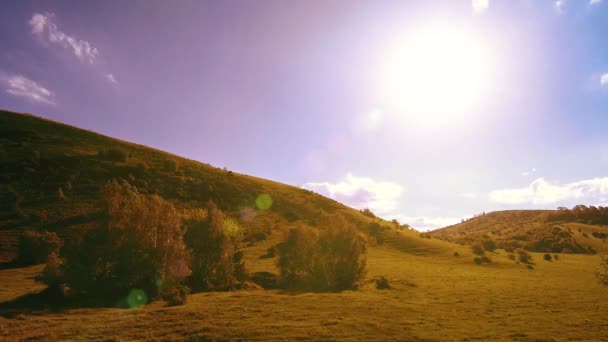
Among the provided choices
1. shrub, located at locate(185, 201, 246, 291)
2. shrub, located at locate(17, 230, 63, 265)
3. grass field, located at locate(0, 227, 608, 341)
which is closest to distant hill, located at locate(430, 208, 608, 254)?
grass field, located at locate(0, 227, 608, 341)

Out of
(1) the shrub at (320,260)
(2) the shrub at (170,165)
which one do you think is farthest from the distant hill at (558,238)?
(2) the shrub at (170,165)

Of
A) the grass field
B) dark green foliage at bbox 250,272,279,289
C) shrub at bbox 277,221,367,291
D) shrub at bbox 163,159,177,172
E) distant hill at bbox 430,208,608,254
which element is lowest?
the grass field

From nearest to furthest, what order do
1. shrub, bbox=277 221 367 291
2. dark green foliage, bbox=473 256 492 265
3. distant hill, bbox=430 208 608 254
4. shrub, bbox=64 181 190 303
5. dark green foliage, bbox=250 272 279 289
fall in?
shrub, bbox=64 181 190 303, dark green foliage, bbox=250 272 279 289, shrub, bbox=277 221 367 291, dark green foliage, bbox=473 256 492 265, distant hill, bbox=430 208 608 254

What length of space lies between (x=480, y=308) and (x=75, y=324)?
25.0m

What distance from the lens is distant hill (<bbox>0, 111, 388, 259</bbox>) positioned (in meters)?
39.1

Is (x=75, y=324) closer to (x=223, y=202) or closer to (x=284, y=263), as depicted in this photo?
(x=284, y=263)

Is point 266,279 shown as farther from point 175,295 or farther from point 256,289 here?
point 175,295

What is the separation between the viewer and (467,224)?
16362 cm

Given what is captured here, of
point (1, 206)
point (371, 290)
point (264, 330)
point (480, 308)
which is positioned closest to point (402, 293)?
point (371, 290)

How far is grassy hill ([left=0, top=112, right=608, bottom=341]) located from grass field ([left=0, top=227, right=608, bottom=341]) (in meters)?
0.10

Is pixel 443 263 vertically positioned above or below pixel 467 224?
below

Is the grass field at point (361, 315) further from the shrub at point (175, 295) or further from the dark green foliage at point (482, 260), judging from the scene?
the dark green foliage at point (482, 260)

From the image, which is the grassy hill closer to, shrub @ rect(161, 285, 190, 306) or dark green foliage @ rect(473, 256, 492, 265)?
shrub @ rect(161, 285, 190, 306)

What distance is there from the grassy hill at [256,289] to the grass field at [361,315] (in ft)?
0.33
